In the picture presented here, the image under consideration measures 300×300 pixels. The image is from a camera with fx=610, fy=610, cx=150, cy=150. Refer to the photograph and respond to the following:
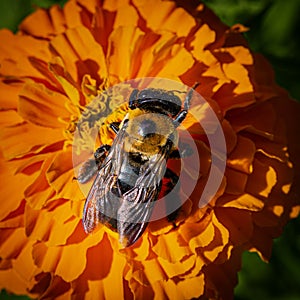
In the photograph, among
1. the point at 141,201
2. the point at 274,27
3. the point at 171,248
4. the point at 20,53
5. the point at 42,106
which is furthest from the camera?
the point at 274,27

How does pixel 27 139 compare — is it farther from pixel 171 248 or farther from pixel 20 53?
pixel 171 248

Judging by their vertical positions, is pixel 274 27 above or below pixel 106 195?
above

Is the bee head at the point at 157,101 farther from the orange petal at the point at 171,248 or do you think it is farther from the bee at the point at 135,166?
the orange petal at the point at 171,248

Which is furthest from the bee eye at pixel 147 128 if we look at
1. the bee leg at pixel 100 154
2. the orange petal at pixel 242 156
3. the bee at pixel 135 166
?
the orange petal at pixel 242 156

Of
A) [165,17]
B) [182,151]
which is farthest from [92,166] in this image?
[165,17]

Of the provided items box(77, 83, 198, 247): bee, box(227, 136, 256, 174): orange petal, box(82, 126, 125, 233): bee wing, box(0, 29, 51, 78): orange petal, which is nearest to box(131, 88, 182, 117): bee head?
box(77, 83, 198, 247): bee

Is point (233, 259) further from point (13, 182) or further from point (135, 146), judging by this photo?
point (13, 182)

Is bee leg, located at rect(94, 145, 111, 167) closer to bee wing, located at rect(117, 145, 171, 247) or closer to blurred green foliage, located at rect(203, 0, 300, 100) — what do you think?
bee wing, located at rect(117, 145, 171, 247)

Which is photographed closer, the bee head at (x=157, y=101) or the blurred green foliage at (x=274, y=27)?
the bee head at (x=157, y=101)
